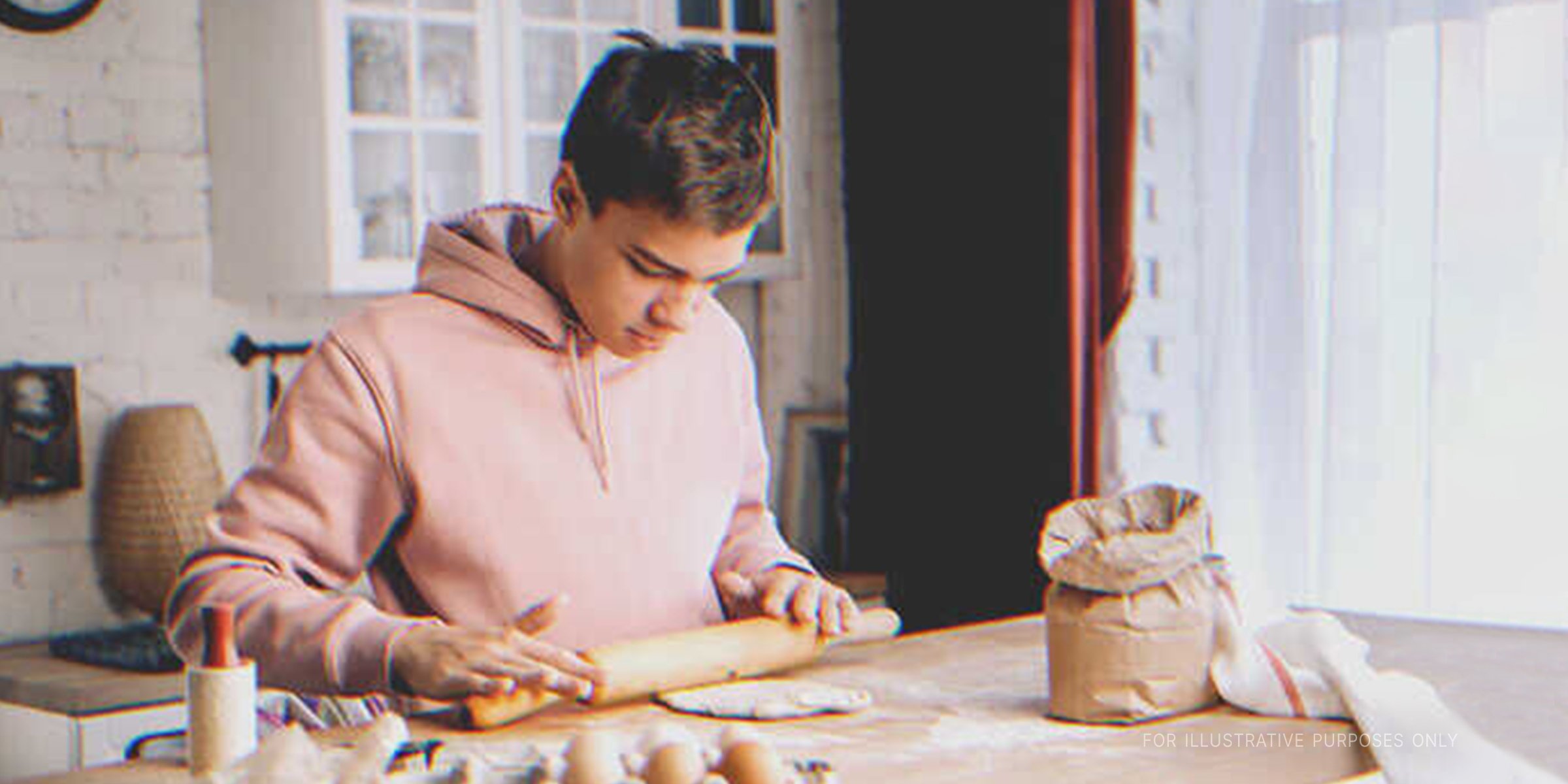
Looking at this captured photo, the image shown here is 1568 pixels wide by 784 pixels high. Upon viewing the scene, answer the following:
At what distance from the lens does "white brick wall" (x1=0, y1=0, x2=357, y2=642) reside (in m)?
2.95

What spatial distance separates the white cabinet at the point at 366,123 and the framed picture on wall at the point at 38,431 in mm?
366

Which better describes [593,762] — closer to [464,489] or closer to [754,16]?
[464,489]

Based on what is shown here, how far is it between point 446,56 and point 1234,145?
1.49m

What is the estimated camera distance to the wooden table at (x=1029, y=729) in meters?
1.33

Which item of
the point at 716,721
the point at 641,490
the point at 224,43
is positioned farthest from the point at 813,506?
the point at 716,721

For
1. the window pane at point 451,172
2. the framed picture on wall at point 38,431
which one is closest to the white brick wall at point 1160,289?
the window pane at point 451,172

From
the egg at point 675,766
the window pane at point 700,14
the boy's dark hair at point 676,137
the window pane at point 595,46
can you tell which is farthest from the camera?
the window pane at point 700,14

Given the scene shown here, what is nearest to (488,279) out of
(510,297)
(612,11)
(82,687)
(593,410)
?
(510,297)

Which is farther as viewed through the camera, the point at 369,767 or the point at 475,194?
the point at 475,194

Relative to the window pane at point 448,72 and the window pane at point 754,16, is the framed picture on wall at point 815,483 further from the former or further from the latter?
the window pane at point 448,72

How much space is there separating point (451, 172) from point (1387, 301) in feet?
5.65

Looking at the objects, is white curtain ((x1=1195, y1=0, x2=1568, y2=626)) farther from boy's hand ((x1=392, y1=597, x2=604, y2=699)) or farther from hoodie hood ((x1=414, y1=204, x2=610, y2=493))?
boy's hand ((x1=392, y1=597, x2=604, y2=699))

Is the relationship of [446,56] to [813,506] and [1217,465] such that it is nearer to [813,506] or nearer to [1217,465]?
[813,506]

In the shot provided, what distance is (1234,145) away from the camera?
3102 millimetres
